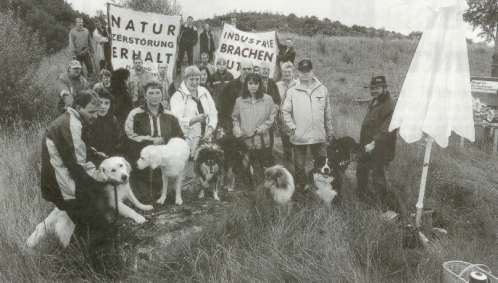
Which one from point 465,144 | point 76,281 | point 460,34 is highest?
point 460,34

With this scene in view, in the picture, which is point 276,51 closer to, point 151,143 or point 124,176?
point 151,143

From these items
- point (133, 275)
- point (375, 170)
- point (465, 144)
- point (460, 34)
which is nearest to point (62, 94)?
point (133, 275)

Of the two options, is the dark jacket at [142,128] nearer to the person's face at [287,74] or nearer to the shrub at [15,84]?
the person's face at [287,74]

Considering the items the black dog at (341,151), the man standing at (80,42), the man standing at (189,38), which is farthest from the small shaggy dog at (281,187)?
the man standing at (80,42)

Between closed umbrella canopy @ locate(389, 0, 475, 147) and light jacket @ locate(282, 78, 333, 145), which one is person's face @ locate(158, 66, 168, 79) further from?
closed umbrella canopy @ locate(389, 0, 475, 147)

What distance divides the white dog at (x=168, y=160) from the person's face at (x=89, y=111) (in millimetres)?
756

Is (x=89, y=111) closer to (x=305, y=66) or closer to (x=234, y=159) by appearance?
Result: (x=234, y=159)

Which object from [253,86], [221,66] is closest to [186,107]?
[253,86]

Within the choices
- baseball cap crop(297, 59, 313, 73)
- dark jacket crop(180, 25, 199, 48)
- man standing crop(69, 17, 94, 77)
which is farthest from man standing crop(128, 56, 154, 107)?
man standing crop(69, 17, 94, 77)

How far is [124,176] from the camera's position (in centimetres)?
442

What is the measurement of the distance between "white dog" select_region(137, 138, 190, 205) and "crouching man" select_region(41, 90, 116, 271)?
0.66 meters

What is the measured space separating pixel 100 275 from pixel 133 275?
0.36m

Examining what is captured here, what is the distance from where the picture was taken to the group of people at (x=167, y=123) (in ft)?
14.0

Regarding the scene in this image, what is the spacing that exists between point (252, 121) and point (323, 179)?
52.7 inches
